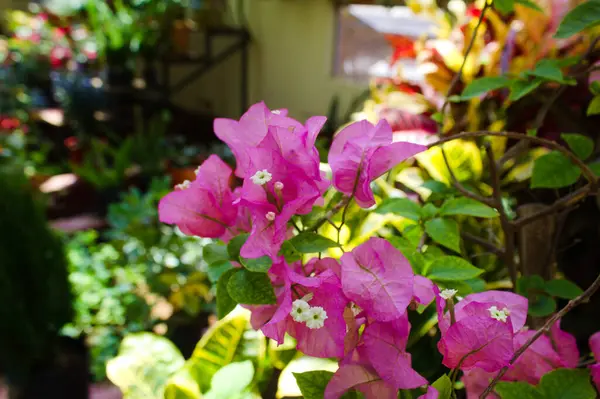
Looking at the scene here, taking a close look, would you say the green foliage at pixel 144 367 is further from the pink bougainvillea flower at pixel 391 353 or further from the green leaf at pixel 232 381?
the pink bougainvillea flower at pixel 391 353

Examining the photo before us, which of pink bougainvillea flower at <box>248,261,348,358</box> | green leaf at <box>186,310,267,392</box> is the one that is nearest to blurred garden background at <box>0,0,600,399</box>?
green leaf at <box>186,310,267,392</box>

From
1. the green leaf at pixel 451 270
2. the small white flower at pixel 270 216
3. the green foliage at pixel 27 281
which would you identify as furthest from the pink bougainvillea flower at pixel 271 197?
the green foliage at pixel 27 281

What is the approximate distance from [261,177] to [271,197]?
29mm

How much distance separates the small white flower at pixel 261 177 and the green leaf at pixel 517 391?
0.24 metres

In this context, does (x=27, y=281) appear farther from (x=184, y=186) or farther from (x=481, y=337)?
(x=481, y=337)

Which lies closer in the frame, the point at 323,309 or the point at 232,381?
the point at 323,309

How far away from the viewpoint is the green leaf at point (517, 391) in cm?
44

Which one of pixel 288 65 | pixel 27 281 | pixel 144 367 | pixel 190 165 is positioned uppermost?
pixel 144 367

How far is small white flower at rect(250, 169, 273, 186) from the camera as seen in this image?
0.37 metres

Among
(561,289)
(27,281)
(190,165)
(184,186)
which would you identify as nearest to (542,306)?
(561,289)

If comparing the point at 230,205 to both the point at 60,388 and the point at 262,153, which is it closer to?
the point at 262,153

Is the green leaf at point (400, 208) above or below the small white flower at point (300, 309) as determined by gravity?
below

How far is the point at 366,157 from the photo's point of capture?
41 cm

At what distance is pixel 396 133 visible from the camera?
2.96 feet
